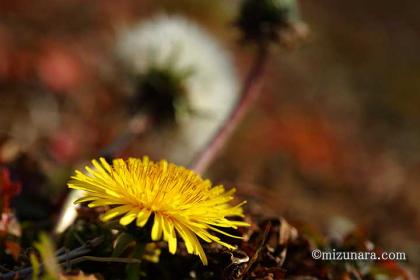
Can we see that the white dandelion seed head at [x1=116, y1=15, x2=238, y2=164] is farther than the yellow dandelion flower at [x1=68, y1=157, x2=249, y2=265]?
Yes

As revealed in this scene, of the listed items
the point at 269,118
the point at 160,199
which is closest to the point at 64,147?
the point at 160,199

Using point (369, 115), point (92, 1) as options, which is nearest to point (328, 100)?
point (369, 115)

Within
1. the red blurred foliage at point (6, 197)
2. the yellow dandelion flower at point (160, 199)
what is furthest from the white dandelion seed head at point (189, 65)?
the yellow dandelion flower at point (160, 199)

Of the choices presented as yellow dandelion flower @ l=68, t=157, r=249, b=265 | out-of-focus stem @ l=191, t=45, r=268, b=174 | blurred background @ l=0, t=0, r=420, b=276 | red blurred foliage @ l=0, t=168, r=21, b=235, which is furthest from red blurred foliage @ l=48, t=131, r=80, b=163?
yellow dandelion flower @ l=68, t=157, r=249, b=265

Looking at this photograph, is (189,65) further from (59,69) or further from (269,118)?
(269,118)

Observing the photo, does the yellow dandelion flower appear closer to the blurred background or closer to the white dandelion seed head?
the blurred background

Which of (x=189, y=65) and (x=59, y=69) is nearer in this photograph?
(x=189, y=65)
